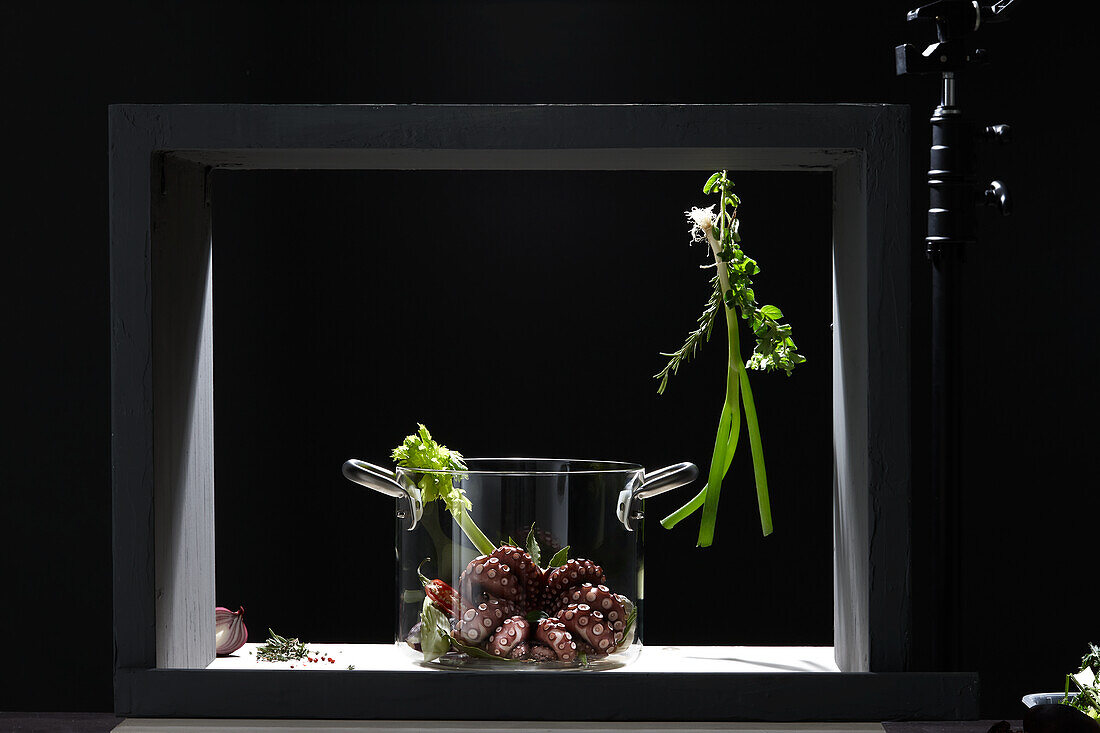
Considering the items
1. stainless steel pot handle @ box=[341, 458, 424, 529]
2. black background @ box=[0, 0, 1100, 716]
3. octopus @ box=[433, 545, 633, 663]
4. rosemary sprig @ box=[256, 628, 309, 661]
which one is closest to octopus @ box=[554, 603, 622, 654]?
octopus @ box=[433, 545, 633, 663]

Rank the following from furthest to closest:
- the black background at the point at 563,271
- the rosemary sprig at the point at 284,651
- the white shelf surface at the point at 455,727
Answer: the black background at the point at 563,271
the rosemary sprig at the point at 284,651
the white shelf surface at the point at 455,727

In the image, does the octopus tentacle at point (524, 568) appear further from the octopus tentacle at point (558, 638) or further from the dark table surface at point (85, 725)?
the dark table surface at point (85, 725)

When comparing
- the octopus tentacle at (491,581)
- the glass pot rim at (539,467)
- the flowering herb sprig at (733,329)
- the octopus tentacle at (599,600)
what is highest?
the flowering herb sprig at (733,329)

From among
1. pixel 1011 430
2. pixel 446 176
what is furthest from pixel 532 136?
Result: pixel 1011 430

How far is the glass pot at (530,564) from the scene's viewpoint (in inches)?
29.5

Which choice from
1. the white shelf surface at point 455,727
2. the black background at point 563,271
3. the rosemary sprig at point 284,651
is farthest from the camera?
the black background at point 563,271

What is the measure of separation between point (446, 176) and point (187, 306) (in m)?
0.62

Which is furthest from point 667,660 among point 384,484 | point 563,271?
point 563,271

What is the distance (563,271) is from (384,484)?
2.09ft

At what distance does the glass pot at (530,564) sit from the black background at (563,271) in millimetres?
581

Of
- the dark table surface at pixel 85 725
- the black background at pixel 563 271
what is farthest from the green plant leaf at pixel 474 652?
the black background at pixel 563 271

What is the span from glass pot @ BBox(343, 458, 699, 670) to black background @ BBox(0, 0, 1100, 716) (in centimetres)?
58

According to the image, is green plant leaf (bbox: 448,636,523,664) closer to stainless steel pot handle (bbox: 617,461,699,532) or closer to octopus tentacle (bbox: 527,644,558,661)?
octopus tentacle (bbox: 527,644,558,661)

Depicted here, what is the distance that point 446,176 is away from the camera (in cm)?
140
